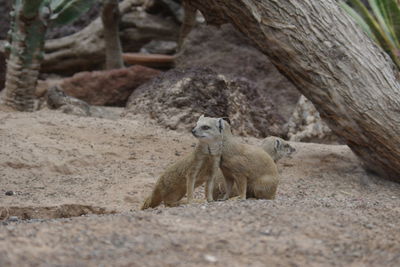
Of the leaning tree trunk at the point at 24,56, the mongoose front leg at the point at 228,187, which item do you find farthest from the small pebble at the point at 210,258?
the leaning tree trunk at the point at 24,56

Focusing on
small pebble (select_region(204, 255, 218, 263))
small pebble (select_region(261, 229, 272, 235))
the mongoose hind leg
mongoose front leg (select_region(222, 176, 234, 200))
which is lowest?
mongoose front leg (select_region(222, 176, 234, 200))

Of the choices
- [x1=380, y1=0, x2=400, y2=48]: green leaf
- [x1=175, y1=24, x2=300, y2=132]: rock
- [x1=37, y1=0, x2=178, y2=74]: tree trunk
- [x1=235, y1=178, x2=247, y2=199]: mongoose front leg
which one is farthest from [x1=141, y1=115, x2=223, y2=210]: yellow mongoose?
[x1=37, y1=0, x2=178, y2=74]: tree trunk

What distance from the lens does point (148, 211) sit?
326cm

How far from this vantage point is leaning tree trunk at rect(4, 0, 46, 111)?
665 cm

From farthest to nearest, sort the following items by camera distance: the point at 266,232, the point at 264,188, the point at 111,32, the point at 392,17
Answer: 1. the point at 111,32
2. the point at 392,17
3. the point at 264,188
4. the point at 266,232

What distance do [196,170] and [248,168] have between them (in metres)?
0.33

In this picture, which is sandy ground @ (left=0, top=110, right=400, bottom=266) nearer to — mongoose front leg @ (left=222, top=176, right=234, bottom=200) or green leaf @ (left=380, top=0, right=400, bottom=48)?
mongoose front leg @ (left=222, top=176, right=234, bottom=200)

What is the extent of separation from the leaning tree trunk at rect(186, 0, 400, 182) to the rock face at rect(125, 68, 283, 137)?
150 centimetres

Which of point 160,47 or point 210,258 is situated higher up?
point 210,258

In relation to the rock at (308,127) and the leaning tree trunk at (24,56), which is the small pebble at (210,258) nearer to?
the leaning tree trunk at (24,56)

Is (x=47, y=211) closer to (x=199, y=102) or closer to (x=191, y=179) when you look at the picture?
(x=191, y=179)

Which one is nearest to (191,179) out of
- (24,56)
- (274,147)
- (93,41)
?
(274,147)

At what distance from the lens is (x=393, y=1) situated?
586 centimetres

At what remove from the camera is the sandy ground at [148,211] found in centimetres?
245
